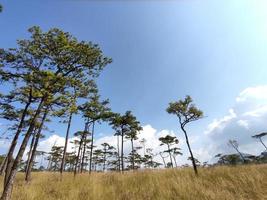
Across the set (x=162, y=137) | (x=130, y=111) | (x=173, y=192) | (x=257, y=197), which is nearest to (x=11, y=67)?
(x=173, y=192)

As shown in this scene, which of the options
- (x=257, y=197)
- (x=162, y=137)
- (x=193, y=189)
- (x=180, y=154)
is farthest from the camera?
(x=180, y=154)

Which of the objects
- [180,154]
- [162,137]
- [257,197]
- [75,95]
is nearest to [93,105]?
[75,95]

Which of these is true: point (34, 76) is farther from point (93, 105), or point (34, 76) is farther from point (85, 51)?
point (93, 105)

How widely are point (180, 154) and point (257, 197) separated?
43609mm

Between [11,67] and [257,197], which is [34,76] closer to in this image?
[11,67]

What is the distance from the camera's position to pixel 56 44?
386 inches

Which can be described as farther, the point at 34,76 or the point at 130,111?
the point at 130,111

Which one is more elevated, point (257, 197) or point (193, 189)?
point (193, 189)

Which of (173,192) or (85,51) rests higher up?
(85,51)

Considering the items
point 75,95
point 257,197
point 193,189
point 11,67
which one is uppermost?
point 11,67

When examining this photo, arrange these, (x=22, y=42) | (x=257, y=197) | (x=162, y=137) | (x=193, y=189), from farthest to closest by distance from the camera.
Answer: (x=162, y=137)
(x=22, y=42)
(x=193, y=189)
(x=257, y=197)

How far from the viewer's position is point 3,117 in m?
17.8

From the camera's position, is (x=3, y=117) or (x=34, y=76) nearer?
(x=34, y=76)

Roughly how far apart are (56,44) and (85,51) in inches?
59.6
